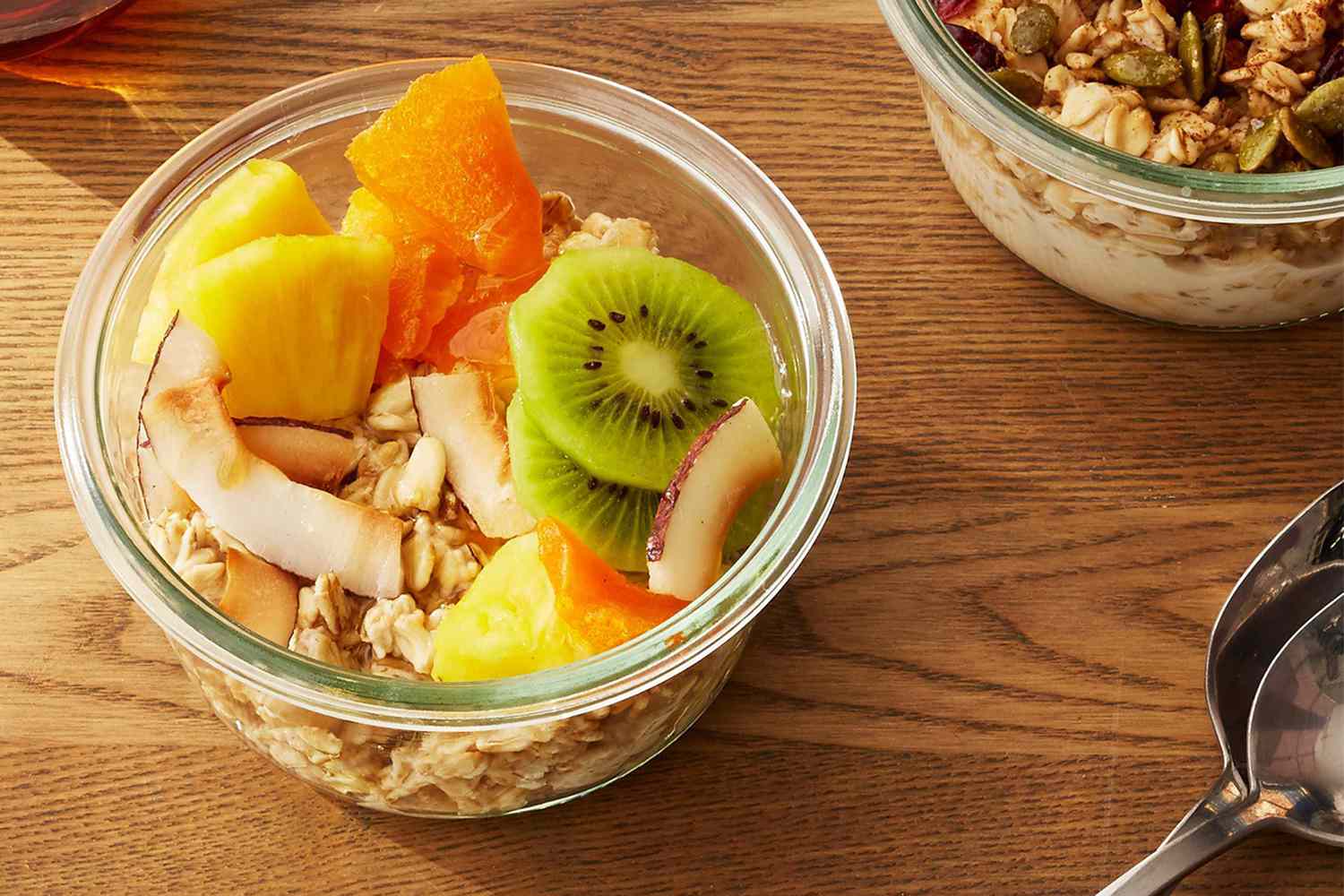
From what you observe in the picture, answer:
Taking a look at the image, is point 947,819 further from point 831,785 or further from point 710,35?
point 710,35

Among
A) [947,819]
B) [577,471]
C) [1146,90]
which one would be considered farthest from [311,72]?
[947,819]

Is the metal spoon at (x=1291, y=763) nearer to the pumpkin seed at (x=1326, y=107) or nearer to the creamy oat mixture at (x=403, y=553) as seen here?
the pumpkin seed at (x=1326, y=107)

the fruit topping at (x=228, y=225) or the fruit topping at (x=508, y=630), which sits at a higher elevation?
the fruit topping at (x=228, y=225)

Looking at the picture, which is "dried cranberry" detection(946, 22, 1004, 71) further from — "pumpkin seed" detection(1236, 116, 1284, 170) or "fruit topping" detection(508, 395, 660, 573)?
"fruit topping" detection(508, 395, 660, 573)

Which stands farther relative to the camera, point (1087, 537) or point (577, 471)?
point (1087, 537)

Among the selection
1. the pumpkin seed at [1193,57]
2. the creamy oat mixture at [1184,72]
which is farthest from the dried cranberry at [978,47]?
the pumpkin seed at [1193,57]

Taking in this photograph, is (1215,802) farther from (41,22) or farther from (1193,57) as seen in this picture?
(41,22)
